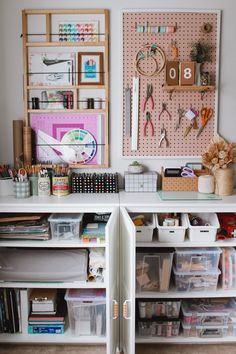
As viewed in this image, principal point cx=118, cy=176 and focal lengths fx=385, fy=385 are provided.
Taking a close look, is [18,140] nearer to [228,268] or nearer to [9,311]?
[9,311]

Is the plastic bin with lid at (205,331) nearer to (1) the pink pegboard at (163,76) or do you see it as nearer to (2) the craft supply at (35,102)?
(1) the pink pegboard at (163,76)

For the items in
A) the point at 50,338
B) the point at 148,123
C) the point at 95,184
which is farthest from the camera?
the point at 148,123

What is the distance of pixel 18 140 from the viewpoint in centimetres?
244

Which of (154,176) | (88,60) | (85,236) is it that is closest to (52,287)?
(85,236)

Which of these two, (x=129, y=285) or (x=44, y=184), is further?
(x=44, y=184)

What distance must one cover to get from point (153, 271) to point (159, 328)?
35cm

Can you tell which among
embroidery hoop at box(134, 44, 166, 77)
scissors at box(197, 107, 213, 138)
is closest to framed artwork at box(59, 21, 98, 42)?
embroidery hoop at box(134, 44, 166, 77)

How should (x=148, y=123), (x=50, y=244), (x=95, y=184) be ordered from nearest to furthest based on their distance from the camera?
(x=50, y=244) < (x=95, y=184) < (x=148, y=123)

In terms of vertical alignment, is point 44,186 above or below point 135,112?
below

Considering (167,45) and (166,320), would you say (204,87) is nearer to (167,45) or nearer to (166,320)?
(167,45)

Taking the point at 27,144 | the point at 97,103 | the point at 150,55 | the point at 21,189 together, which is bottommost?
the point at 21,189

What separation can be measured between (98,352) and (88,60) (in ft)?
5.76

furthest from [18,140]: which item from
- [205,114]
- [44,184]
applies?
[205,114]

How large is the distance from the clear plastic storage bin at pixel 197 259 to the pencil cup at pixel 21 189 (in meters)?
0.94
